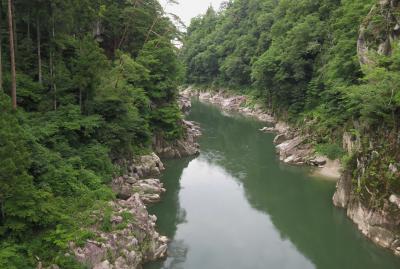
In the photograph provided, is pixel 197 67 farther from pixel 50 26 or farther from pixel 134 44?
pixel 50 26

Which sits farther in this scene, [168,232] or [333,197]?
[333,197]

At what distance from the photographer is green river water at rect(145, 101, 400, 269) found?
19.3 metres

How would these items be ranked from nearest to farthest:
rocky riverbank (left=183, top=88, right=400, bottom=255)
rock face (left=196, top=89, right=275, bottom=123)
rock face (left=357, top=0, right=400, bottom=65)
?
rocky riverbank (left=183, top=88, right=400, bottom=255), rock face (left=357, top=0, right=400, bottom=65), rock face (left=196, top=89, right=275, bottom=123)

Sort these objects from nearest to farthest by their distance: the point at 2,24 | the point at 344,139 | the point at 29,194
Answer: the point at 29,194
the point at 2,24
the point at 344,139

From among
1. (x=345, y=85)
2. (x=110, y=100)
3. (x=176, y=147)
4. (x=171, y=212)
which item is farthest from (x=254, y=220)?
(x=345, y=85)

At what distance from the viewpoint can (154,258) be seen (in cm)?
1808

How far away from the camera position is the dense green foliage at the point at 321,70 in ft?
71.6

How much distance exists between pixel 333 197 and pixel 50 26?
20334 millimetres

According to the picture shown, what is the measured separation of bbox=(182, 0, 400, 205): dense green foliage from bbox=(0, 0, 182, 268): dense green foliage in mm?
13809

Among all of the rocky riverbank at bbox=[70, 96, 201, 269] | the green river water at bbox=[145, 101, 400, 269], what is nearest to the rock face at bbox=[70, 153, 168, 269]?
the rocky riverbank at bbox=[70, 96, 201, 269]

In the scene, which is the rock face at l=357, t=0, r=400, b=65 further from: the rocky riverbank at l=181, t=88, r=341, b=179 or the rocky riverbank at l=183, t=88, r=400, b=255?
the rocky riverbank at l=181, t=88, r=341, b=179

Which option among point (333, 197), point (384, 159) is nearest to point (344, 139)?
point (333, 197)

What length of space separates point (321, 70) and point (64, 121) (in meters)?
30.5

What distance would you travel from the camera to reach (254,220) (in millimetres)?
24188
